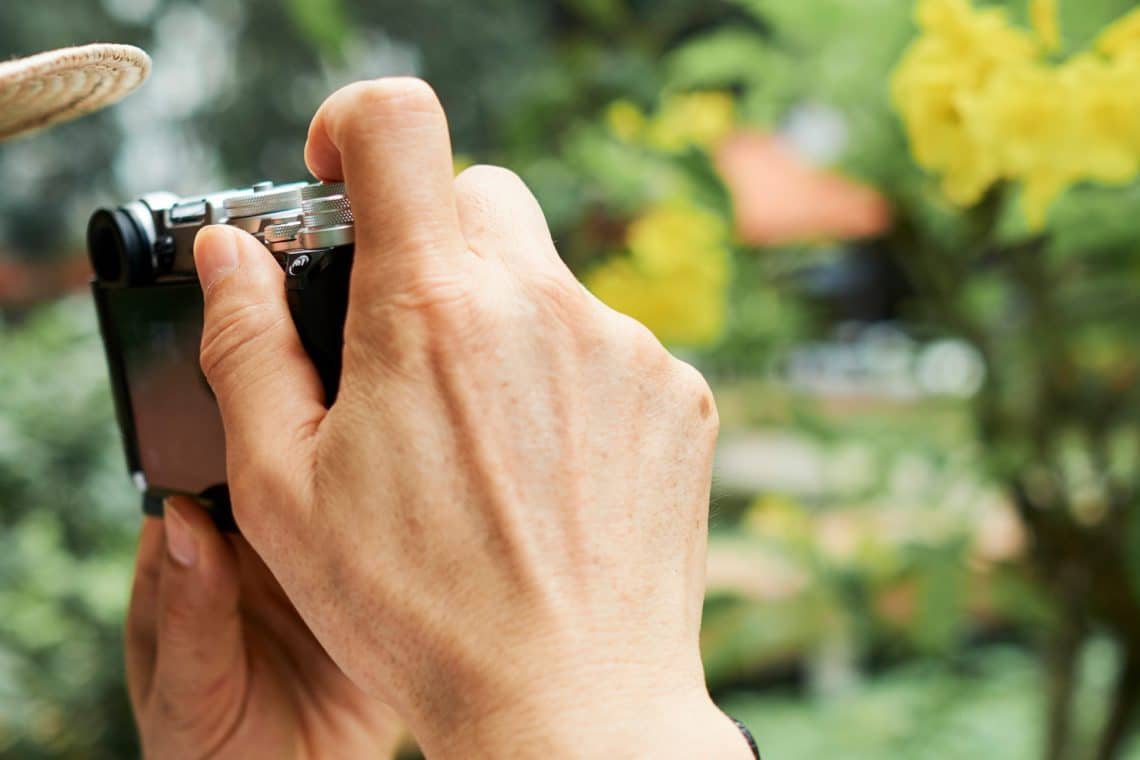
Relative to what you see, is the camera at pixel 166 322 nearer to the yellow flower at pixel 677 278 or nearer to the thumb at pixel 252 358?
the thumb at pixel 252 358

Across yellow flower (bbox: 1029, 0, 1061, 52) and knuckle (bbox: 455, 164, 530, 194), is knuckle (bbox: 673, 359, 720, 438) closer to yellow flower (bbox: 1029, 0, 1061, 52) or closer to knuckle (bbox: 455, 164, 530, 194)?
knuckle (bbox: 455, 164, 530, 194)

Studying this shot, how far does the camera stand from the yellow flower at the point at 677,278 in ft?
2.12

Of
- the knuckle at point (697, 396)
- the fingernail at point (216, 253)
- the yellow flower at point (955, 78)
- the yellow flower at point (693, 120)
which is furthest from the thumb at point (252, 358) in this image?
the yellow flower at point (693, 120)

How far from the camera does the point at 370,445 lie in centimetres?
27

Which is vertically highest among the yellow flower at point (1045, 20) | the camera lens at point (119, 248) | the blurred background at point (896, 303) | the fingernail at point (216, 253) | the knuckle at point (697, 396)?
the yellow flower at point (1045, 20)

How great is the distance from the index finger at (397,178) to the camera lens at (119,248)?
14 centimetres

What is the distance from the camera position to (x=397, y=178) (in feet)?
0.89

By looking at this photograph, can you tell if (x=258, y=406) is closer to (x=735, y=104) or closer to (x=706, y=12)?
(x=735, y=104)

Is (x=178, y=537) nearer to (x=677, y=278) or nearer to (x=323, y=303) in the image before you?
(x=323, y=303)

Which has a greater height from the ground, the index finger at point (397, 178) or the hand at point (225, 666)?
the index finger at point (397, 178)

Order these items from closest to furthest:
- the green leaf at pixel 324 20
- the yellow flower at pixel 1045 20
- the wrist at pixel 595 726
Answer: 1. the wrist at pixel 595 726
2. the yellow flower at pixel 1045 20
3. the green leaf at pixel 324 20

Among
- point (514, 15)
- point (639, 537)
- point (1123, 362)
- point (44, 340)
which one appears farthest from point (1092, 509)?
point (514, 15)

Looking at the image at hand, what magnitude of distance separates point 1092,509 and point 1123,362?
13 centimetres

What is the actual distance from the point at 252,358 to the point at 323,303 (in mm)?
26
